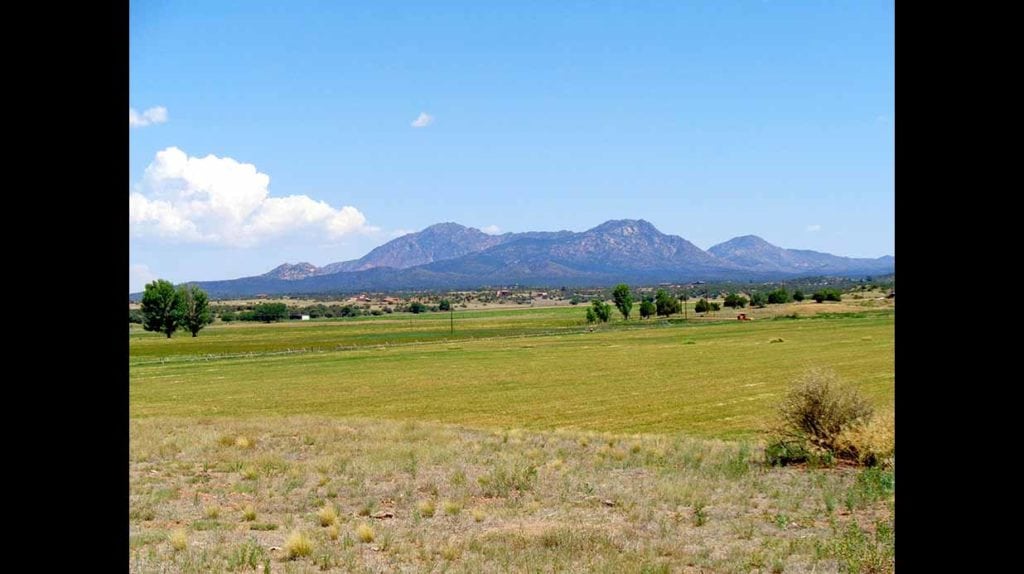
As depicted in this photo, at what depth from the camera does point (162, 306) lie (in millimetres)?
127500

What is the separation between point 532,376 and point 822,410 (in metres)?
35.9

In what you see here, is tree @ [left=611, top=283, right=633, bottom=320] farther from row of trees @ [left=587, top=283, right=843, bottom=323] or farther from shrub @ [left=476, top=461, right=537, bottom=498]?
shrub @ [left=476, top=461, right=537, bottom=498]

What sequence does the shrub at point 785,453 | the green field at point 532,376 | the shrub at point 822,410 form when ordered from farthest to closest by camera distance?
the green field at point 532,376 → the shrub at point 785,453 → the shrub at point 822,410

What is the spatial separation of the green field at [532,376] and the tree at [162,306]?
3554cm

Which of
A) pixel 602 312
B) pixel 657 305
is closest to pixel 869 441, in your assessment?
pixel 602 312

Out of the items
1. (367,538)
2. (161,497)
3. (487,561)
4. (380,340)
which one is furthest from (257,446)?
(380,340)

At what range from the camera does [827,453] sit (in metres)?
17.1

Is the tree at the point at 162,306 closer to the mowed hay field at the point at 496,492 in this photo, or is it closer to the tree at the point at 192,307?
the tree at the point at 192,307

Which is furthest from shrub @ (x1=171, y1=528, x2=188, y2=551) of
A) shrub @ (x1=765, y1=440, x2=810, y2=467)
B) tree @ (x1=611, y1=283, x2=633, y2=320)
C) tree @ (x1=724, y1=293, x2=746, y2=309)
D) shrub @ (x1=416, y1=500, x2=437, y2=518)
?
tree @ (x1=724, y1=293, x2=746, y2=309)

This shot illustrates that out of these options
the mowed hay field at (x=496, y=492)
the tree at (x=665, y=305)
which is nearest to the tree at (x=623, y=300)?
the tree at (x=665, y=305)

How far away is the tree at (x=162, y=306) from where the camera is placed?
126688 millimetres
